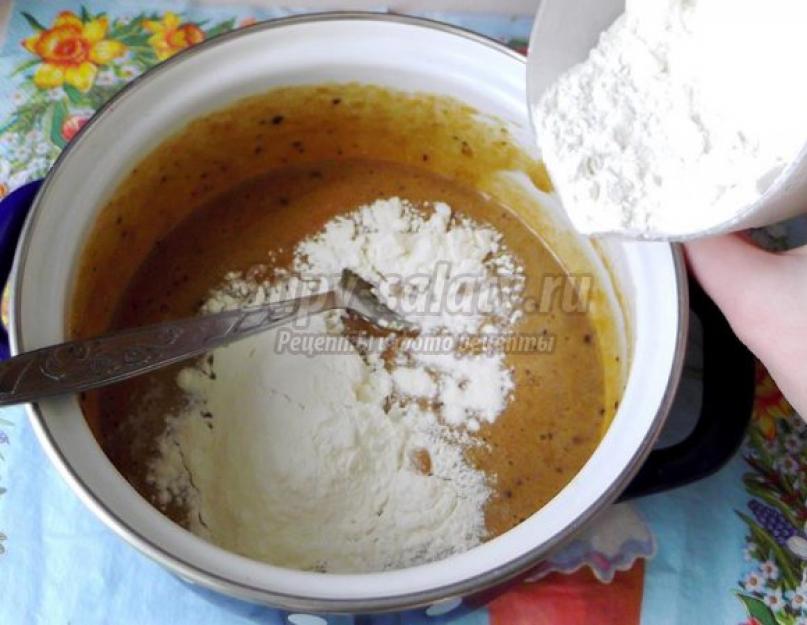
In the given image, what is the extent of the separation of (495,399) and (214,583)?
386 millimetres

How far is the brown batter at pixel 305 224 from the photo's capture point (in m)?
Answer: 0.87

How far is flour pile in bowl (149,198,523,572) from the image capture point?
80 centimetres

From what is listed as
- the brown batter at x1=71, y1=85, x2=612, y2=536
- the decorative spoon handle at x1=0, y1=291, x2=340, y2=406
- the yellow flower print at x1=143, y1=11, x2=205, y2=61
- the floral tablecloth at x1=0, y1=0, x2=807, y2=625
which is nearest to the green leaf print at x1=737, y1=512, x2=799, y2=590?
the floral tablecloth at x1=0, y1=0, x2=807, y2=625

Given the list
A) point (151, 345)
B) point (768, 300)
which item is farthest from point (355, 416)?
point (768, 300)

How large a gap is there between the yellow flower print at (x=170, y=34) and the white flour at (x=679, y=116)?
60cm

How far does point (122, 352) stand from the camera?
728 millimetres

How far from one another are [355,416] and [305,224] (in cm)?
28

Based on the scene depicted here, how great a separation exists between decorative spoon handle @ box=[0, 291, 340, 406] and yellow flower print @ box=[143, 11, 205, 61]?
444 millimetres

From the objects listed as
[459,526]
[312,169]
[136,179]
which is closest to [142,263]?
[136,179]

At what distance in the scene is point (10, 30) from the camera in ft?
3.66

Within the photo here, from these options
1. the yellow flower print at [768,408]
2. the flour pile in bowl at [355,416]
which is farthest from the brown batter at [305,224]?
the yellow flower print at [768,408]

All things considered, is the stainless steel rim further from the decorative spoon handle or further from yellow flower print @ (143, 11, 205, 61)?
yellow flower print @ (143, 11, 205, 61)

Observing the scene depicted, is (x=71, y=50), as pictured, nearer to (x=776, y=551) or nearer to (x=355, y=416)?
(x=355, y=416)

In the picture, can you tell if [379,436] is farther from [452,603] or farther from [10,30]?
[10,30]
